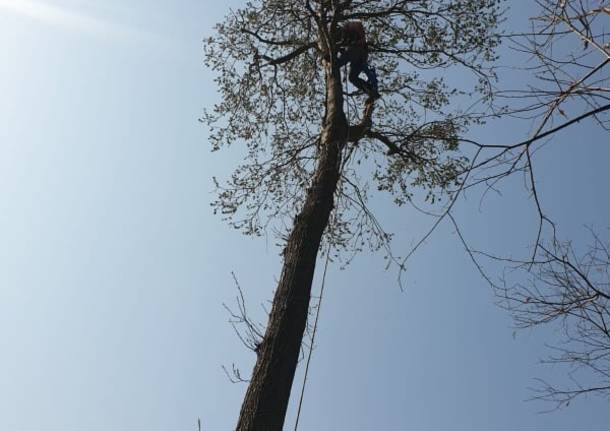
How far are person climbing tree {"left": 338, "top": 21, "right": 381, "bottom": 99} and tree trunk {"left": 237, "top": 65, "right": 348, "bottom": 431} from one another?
0.99 meters

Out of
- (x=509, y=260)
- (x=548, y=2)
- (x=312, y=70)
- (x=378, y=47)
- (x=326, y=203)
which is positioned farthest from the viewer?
(x=312, y=70)

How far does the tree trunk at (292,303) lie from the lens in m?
3.37

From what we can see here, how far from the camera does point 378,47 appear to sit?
7.01 meters

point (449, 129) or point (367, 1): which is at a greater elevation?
point (367, 1)

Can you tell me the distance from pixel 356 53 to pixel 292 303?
3166 millimetres

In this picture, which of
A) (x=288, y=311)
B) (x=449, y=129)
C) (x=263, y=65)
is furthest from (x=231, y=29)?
(x=288, y=311)

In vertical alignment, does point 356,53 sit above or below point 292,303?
above

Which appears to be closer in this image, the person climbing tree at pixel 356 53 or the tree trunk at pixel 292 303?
the tree trunk at pixel 292 303

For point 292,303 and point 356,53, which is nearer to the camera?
point 292,303

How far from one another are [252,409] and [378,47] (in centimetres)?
499

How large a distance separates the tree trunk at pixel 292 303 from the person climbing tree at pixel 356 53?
0.99 meters

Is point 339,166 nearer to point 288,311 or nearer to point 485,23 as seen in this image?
point 288,311

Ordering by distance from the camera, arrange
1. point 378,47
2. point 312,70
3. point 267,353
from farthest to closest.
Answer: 1. point 312,70
2. point 378,47
3. point 267,353

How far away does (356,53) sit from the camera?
5980 millimetres
